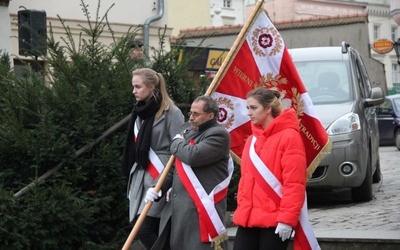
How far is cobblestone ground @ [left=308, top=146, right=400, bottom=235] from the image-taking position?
9664 millimetres

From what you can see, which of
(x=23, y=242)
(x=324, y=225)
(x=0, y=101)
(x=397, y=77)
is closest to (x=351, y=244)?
(x=324, y=225)

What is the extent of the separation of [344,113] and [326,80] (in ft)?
3.55

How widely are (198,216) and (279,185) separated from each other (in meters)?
0.82

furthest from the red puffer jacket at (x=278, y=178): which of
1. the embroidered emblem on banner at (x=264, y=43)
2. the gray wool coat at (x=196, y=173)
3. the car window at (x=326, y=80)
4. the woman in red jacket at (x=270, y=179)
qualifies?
the car window at (x=326, y=80)

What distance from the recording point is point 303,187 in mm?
6219

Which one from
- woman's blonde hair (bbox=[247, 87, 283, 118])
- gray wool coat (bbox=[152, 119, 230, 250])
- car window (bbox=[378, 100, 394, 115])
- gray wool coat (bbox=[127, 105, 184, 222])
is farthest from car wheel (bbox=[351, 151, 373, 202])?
car window (bbox=[378, 100, 394, 115])

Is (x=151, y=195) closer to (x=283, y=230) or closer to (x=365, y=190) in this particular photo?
(x=283, y=230)

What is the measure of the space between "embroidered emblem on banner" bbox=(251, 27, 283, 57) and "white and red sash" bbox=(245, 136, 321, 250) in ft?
4.87

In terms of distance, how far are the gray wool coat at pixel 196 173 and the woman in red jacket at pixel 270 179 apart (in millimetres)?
306

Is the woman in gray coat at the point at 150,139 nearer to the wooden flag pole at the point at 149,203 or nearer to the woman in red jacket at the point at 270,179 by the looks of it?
the wooden flag pole at the point at 149,203

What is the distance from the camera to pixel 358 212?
11.1 m

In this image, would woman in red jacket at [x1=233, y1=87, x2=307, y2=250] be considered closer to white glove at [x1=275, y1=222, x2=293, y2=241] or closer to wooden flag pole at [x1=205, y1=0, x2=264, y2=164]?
white glove at [x1=275, y1=222, x2=293, y2=241]

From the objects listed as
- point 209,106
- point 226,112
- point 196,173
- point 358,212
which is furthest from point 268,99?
point 358,212

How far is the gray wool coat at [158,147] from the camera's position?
736 cm
